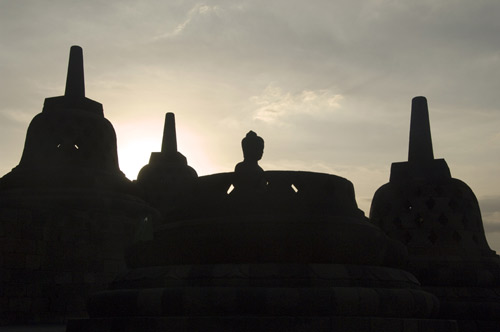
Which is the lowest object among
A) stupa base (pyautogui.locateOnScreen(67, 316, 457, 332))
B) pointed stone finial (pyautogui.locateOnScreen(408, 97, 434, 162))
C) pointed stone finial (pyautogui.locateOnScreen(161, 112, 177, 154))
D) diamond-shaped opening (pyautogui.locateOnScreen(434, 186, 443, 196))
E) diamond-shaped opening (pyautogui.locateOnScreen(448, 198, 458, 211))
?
stupa base (pyautogui.locateOnScreen(67, 316, 457, 332))

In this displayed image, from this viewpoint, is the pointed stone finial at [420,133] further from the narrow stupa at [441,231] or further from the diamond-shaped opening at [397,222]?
the diamond-shaped opening at [397,222]

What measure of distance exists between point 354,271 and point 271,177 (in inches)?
63.5

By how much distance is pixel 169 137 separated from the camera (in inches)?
1098

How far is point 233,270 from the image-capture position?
7.68 meters

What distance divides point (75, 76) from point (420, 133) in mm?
9541

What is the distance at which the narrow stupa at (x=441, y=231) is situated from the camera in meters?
12.9

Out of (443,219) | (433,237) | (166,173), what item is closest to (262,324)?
(433,237)

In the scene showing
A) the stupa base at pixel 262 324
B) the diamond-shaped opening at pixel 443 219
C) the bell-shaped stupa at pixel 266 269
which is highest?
the diamond-shaped opening at pixel 443 219

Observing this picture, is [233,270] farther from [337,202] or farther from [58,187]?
[58,187]

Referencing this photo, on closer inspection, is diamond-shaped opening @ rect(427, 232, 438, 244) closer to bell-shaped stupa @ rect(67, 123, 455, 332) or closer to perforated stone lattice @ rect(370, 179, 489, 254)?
perforated stone lattice @ rect(370, 179, 489, 254)

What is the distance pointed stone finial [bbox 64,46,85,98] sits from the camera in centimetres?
1794

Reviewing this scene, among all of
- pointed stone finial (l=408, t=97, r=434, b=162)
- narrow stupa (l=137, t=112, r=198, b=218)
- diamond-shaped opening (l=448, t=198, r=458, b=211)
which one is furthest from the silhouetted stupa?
narrow stupa (l=137, t=112, r=198, b=218)

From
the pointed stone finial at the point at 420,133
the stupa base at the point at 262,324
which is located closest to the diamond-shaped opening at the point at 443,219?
the pointed stone finial at the point at 420,133

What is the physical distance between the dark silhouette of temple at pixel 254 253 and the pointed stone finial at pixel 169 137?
11.3 metres
